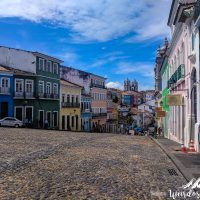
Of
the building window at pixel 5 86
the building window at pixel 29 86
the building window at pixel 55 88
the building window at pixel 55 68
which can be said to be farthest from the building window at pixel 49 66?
the building window at pixel 5 86

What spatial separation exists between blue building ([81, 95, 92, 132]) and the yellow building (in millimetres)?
1510

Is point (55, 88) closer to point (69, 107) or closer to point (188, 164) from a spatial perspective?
point (69, 107)

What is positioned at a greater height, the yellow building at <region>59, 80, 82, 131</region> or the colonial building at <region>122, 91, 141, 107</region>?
the colonial building at <region>122, 91, 141, 107</region>

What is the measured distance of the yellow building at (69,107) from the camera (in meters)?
49.6

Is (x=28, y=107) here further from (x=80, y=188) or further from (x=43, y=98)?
(x=80, y=188)

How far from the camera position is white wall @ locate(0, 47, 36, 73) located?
43.5 m

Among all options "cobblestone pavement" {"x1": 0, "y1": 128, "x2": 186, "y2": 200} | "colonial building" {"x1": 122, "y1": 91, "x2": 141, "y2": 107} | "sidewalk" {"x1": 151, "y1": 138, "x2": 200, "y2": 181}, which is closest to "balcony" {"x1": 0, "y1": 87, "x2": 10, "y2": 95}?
"cobblestone pavement" {"x1": 0, "y1": 128, "x2": 186, "y2": 200}

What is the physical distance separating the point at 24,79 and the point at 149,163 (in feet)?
105

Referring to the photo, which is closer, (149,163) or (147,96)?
(149,163)

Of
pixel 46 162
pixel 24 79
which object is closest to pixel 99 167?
pixel 46 162

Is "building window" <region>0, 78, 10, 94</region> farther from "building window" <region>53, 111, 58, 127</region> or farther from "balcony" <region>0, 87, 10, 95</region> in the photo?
"building window" <region>53, 111, 58, 127</region>

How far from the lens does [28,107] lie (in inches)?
1683

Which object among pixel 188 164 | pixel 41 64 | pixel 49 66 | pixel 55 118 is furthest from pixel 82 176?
pixel 55 118

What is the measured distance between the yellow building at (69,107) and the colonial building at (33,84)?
249 cm
